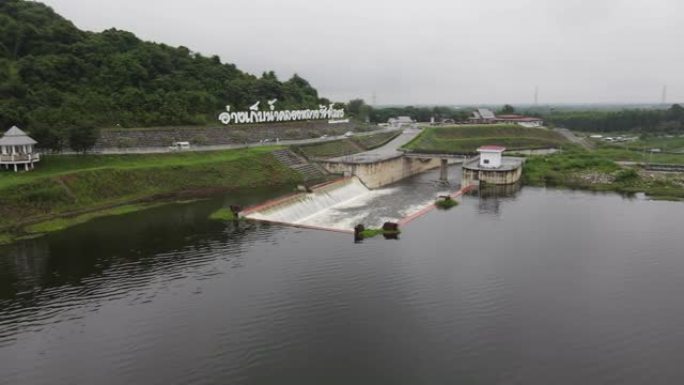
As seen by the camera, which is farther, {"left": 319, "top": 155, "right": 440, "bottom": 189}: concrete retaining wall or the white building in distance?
the white building in distance

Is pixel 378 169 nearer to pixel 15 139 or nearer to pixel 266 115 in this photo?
pixel 266 115

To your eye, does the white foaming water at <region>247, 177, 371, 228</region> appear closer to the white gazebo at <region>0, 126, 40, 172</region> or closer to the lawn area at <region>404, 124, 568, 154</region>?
the white gazebo at <region>0, 126, 40, 172</region>

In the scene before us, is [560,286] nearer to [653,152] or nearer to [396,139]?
[396,139]

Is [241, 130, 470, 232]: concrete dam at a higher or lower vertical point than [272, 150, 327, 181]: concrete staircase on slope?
lower

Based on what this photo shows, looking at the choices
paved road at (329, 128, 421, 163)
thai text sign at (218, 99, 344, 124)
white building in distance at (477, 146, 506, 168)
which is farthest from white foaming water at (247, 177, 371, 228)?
thai text sign at (218, 99, 344, 124)

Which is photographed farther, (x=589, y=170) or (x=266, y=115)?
(x=266, y=115)

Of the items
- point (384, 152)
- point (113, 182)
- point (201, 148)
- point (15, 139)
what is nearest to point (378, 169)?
point (384, 152)

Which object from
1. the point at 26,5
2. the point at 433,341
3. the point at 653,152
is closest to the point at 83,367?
the point at 433,341
